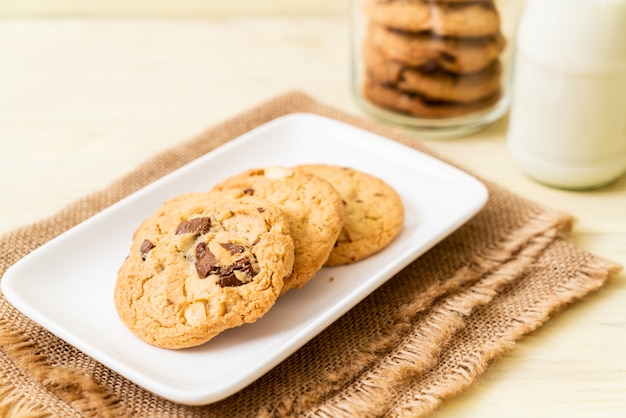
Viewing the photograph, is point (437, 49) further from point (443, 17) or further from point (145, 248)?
point (145, 248)

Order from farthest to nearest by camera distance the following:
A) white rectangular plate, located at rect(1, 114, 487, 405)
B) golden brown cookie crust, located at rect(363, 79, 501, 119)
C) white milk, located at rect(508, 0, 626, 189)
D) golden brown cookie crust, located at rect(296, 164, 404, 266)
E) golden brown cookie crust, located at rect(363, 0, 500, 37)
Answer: golden brown cookie crust, located at rect(363, 79, 501, 119) → golden brown cookie crust, located at rect(363, 0, 500, 37) → white milk, located at rect(508, 0, 626, 189) → golden brown cookie crust, located at rect(296, 164, 404, 266) → white rectangular plate, located at rect(1, 114, 487, 405)

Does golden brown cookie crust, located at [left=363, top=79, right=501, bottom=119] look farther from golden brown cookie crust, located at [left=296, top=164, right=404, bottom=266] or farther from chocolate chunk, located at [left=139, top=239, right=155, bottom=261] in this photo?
chocolate chunk, located at [left=139, top=239, right=155, bottom=261]

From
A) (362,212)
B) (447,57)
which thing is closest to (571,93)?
(447,57)

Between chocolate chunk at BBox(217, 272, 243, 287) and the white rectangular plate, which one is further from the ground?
chocolate chunk at BBox(217, 272, 243, 287)

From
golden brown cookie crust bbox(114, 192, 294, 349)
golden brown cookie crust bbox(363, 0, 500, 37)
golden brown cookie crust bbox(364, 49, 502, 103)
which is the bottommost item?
golden brown cookie crust bbox(114, 192, 294, 349)

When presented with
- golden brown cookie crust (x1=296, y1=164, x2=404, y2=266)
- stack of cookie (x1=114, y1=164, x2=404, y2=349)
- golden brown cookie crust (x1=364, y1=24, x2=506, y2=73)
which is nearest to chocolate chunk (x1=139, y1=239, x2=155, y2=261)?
stack of cookie (x1=114, y1=164, x2=404, y2=349)

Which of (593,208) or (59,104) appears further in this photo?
(59,104)

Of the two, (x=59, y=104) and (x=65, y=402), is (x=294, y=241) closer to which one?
(x=65, y=402)

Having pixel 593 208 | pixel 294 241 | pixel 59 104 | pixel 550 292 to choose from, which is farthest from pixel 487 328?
pixel 59 104
